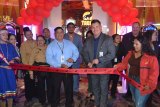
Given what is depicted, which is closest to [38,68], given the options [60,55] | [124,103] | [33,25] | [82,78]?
[60,55]

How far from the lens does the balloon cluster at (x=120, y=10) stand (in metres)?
10.2

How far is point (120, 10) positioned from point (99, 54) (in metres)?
5.61

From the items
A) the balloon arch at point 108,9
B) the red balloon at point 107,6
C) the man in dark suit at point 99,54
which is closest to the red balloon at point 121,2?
the balloon arch at point 108,9

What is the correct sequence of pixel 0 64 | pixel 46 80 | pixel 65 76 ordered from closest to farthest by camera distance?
pixel 0 64
pixel 65 76
pixel 46 80

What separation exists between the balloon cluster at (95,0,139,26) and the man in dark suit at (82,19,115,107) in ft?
17.6

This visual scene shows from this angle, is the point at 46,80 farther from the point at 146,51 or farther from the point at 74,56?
the point at 146,51

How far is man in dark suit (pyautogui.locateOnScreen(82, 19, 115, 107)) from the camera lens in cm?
498

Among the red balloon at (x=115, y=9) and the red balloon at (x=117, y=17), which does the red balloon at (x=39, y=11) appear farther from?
the red balloon at (x=117, y=17)

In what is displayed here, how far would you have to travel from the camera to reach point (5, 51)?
516cm

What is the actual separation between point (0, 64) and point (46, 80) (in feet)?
4.41

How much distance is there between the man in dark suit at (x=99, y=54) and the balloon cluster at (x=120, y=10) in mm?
5357

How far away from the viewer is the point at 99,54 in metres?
5.02

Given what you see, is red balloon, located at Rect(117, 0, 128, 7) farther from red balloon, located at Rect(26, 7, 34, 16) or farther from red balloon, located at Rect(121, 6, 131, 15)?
red balloon, located at Rect(26, 7, 34, 16)

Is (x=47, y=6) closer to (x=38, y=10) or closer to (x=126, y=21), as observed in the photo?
(x=38, y=10)
